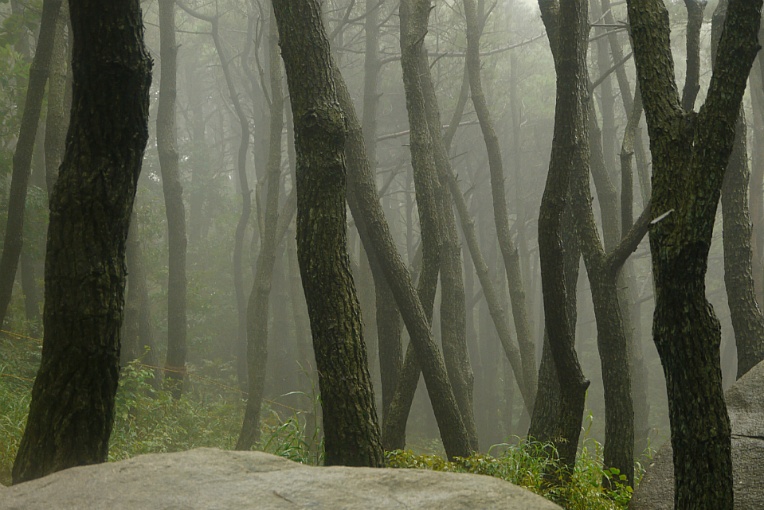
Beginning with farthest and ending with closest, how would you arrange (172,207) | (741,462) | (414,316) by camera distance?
1. (172,207)
2. (414,316)
3. (741,462)

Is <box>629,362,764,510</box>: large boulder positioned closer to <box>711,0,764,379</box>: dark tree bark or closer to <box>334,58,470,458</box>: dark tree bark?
<box>711,0,764,379</box>: dark tree bark

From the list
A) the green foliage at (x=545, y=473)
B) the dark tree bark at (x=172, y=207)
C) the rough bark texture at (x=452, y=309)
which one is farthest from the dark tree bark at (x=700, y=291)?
the dark tree bark at (x=172, y=207)

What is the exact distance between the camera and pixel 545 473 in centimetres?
510

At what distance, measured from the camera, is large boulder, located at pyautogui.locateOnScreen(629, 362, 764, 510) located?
14.2ft

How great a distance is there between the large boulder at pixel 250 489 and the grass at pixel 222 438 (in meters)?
2.05

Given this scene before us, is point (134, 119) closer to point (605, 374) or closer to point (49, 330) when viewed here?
point (49, 330)

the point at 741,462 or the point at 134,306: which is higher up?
the point at 134,306

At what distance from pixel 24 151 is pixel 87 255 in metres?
4.29

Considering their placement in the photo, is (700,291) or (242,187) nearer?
(700,291)

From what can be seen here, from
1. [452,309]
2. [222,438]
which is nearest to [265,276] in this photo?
[222,438]

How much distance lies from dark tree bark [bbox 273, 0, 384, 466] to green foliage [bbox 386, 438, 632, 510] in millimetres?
865

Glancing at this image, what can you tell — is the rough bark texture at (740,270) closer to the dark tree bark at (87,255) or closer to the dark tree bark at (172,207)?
the dark tree bark at (87,255)

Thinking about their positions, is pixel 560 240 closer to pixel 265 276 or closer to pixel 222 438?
pixel 265 276

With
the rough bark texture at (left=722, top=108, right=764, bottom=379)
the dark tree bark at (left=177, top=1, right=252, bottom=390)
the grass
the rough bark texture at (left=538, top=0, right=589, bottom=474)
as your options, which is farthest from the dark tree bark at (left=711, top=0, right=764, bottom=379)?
the dark tree bark at (left=177, top=1, right=252, bottom=390)
